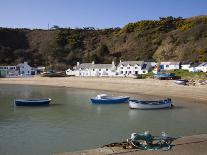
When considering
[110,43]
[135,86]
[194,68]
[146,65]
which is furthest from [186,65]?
[110,43]

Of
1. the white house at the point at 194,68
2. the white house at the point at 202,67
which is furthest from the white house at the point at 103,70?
the white house at the point at 202,67

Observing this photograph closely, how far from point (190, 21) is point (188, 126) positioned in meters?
86.4

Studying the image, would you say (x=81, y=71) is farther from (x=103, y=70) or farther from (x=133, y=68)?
(x=133, y=68)

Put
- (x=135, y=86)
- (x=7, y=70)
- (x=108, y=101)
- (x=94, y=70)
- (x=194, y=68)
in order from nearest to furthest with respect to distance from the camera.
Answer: (x=108, y=101)
(x=135, y=86)
(x=194, y=68)
(x=94, y=70)
(x=7, y=70)

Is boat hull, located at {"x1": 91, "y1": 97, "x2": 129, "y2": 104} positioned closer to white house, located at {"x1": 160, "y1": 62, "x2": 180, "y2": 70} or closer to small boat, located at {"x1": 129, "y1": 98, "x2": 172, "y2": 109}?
small boat, located at {"x1": 129, "y1": 98, "x2": 172, "y2": 109}

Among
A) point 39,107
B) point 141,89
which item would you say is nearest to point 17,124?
point 39,107

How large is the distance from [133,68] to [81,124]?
48259 millimetres

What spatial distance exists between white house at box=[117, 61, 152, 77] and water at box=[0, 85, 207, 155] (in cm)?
3436

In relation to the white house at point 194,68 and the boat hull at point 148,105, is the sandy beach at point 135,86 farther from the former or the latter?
the white house at point 194,68

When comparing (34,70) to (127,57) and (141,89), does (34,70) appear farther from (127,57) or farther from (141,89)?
(141,89)

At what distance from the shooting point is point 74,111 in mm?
32844

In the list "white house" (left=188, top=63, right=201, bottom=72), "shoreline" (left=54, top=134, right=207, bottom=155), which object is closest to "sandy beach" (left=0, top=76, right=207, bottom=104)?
"white house" (left=188, top=63, right=201, bottom=72)

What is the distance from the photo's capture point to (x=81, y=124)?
2578 cm

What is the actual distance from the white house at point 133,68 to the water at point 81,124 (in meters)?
34.4
